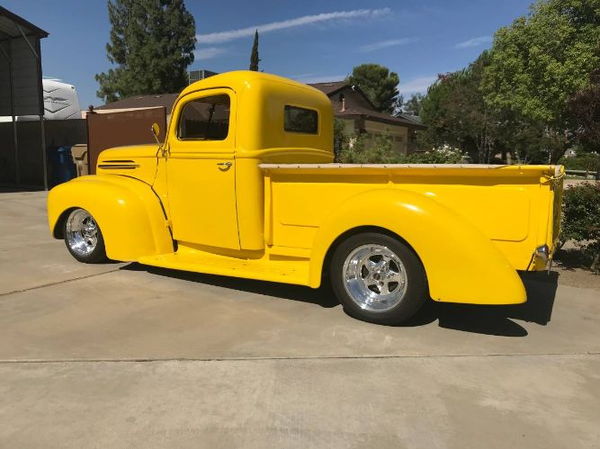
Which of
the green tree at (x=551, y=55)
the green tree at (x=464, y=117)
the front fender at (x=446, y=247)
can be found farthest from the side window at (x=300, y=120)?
the green tree at (x=464, y=117)

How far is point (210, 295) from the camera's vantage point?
5.15 m

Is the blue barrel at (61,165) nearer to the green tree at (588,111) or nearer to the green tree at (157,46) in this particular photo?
the green tree at (588,111)

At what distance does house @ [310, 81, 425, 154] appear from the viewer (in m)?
24.7

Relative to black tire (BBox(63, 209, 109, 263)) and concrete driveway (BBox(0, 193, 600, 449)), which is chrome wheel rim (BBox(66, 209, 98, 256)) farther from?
Result: concrete driveway (BBox(0, 193, 600, 449))

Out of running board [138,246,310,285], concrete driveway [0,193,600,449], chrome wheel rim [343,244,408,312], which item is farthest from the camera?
running board [138,246,310,285]

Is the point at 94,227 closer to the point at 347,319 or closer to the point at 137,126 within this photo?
the point at 347,319

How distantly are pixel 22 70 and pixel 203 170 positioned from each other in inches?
600

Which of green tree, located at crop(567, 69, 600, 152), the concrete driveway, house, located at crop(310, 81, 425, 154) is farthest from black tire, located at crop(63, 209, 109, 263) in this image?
house, located at crop(310, 81, 425, 154)

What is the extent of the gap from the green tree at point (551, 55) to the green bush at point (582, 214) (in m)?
11.9

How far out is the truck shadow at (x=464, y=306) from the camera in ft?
14.6

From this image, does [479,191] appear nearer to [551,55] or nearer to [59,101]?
[551,55]

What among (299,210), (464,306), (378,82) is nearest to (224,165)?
(299,210)

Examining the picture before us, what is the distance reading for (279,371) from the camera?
137 inches

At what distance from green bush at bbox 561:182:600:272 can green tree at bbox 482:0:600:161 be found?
470 inches
